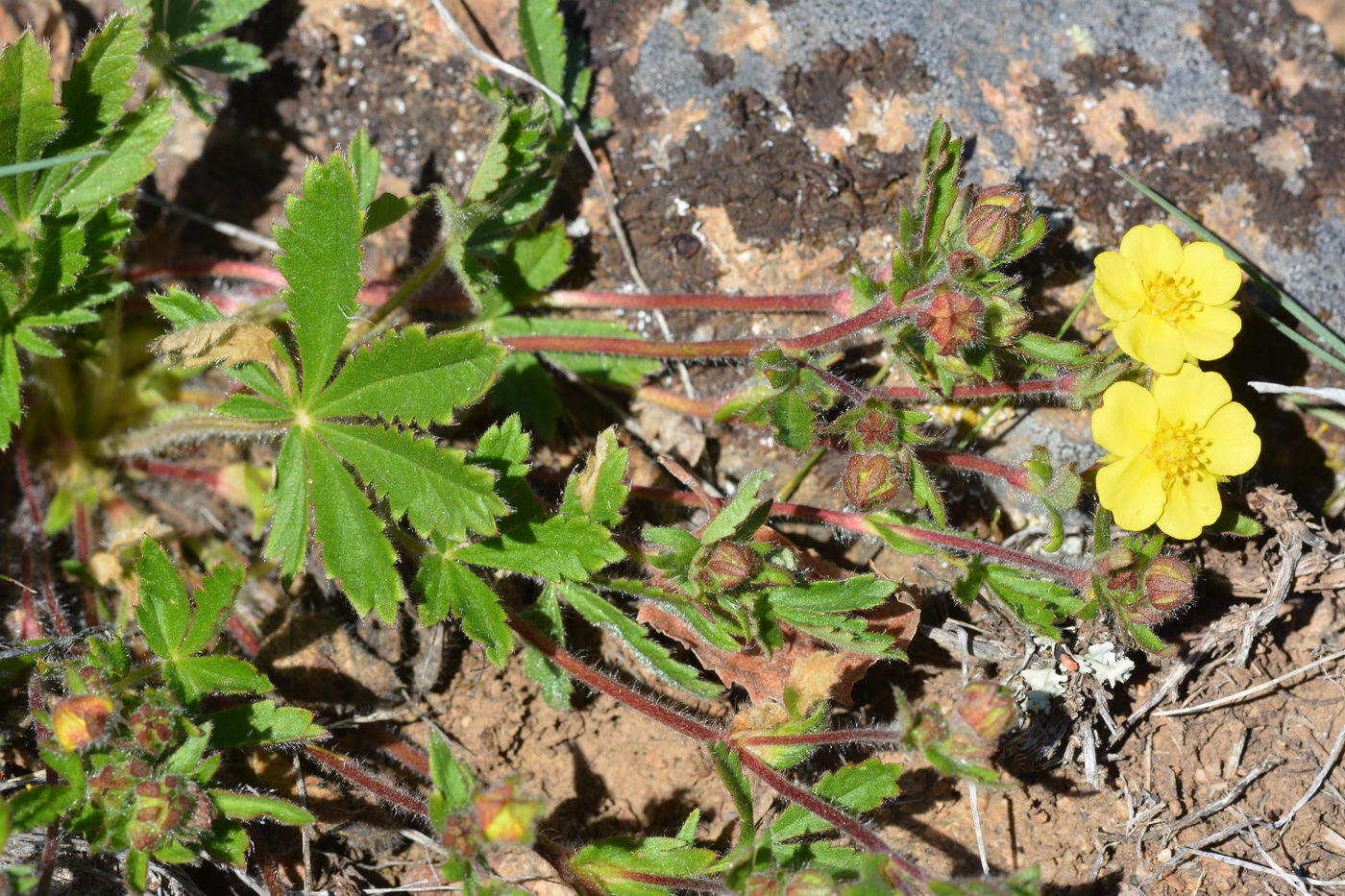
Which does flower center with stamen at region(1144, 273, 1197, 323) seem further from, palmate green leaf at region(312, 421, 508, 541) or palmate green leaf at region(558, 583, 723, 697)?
palmate green leaf at region(312, 421, 508, 541)

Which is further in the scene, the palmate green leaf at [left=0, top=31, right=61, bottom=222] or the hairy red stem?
the palmate green leaf at [left=0, top=31, right=61, bottom=222]

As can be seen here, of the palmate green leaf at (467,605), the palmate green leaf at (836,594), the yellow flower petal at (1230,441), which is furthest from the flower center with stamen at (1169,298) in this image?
the palmate green leaf at (467,605)

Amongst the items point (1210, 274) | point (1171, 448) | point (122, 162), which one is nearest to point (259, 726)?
point (122, 162)

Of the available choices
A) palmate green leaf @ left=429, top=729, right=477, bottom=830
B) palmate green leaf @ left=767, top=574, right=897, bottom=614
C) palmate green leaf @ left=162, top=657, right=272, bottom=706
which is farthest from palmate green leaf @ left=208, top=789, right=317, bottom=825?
palmate green leaf @ left=767, top=574, right=897, bottom=614

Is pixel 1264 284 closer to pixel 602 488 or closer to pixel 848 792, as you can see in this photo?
pixel 848 792

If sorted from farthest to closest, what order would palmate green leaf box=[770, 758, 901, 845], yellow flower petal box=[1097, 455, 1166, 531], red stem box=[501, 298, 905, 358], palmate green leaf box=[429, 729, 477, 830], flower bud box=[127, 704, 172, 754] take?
red stem box=[501, 298, 905, 358] → yellow flower petal box=[1097, 455, 1166, 531] → palmate green leaf box=[770, 758, 901, 845] → flower bud box=[127, 704, 172, 754] → palmate green leaf box=[429, 729, 477, 830]

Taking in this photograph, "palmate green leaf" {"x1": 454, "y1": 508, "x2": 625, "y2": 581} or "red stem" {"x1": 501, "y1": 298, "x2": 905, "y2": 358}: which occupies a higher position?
"red stem" {"x1": 501, "y1": 298, "x2": 905, "y2": 358}

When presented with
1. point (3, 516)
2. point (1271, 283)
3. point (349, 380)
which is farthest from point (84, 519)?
point (1271, 283)

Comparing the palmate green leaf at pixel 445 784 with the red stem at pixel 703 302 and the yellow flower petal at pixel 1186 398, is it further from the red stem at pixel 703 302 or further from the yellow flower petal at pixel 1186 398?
the yellow flower petal at pixel 1186 398
